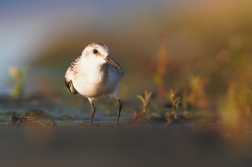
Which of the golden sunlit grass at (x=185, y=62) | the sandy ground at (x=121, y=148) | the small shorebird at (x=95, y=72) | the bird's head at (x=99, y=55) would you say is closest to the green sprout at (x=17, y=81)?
the golden sunlit grass at (x=185, y=62)

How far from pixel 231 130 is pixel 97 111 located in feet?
11.9

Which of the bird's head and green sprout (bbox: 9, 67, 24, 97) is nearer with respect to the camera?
the bird's head

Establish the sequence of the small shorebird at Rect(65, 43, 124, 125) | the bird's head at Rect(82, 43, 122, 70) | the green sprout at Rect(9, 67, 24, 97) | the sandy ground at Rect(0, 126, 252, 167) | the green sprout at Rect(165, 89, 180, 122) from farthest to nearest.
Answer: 1. the green sprout at Rect(9, 67, 24, 97)
2. the green sprout at Rect(165, 89, 180, 122)
3. the small shorebird at Rect(65, 43, 124, 125)
4. the bird's head at Rect(82, 43, 122, 70)
5. the sandy ground at Rect(0, 126, 252, 167)

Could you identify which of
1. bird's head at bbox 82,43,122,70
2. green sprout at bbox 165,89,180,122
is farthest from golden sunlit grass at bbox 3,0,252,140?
bird's head at bbox 82,43,122,70

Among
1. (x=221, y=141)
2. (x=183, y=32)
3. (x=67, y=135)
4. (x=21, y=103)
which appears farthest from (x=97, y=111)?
(x=183, y=32)

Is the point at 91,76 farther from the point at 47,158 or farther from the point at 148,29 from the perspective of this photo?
the point at 148,29

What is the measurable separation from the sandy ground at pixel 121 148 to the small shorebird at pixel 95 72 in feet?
4.75

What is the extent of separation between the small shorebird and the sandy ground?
145 centimetres

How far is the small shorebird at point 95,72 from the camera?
785 cm

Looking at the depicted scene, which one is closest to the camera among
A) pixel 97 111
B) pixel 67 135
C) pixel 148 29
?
pixel 67 135

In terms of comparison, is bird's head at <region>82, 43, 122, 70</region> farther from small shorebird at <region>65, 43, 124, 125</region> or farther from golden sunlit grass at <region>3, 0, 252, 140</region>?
golden sunlit grass at <region>3, 0, 252, 140</region>

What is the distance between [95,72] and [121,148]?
2334 mm

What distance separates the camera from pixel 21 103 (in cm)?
1065

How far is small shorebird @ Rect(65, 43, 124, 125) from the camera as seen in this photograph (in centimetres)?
785
